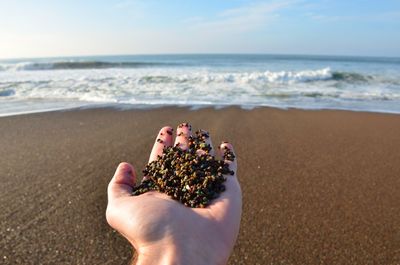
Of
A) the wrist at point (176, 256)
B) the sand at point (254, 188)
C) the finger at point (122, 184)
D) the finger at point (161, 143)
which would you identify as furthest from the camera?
the finger at point (161, 143)

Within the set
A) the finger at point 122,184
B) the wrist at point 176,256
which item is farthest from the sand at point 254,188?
the wrist at point 176,256

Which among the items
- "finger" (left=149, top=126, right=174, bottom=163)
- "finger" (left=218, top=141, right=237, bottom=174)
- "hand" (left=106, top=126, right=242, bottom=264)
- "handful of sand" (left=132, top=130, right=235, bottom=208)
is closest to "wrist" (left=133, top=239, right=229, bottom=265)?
"hand" (left=106, top=126, right=242, bottom=264)

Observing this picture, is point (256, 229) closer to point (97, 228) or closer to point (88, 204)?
point (97, 228)

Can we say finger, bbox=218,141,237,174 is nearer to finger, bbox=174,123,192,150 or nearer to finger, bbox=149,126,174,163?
finger, bbox=174,123,192,150

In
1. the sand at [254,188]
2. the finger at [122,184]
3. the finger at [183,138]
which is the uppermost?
the finger at [183,138]

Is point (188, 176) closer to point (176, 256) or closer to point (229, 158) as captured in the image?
point (229, 158)

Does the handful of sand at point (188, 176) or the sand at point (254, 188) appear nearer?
the handful of sand at point (188, 176)

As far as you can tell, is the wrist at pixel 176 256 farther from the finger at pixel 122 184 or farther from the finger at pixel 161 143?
the finger at pixel 161 143

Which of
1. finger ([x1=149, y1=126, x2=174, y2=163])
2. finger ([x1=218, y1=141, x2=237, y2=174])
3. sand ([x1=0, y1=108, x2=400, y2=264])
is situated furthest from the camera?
finger ([x1=149, y1=126, x2=174, y2=163])

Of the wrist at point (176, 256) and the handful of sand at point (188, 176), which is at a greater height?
the handful of sand at point (188, 176)
